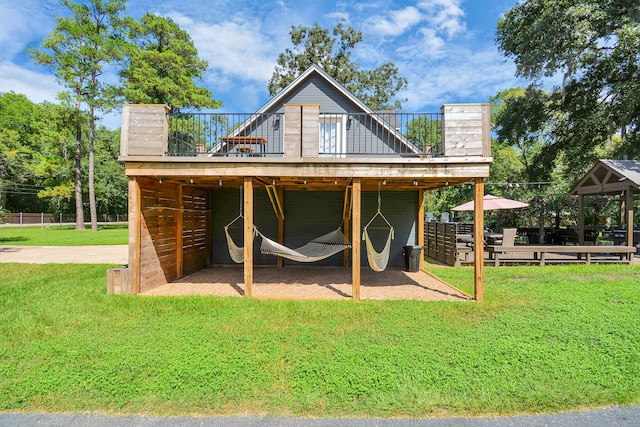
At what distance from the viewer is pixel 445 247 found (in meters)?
8.83

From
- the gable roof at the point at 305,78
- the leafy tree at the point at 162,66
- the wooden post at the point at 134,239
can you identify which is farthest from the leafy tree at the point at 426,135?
the leafy tree at the point at 162,66

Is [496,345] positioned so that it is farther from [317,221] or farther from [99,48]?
[99,48]

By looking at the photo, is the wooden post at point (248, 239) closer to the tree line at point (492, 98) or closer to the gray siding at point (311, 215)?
the gray siding at point (311, 215)

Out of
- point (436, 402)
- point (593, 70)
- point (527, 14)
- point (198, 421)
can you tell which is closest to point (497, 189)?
point (593, 70)

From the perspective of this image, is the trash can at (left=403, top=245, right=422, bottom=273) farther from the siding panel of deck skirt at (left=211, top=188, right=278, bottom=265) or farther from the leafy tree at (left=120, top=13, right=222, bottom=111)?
the leafy tree at (left=120, top=13, right=222, bottom=111)

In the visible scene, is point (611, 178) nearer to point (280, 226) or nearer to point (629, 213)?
point (629, 213)

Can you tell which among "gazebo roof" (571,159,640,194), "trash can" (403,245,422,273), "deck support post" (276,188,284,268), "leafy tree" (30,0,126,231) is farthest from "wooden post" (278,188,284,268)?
"leafy tree" (30,0,126,231)

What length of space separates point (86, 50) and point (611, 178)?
2729cm

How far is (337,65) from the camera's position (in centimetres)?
2205

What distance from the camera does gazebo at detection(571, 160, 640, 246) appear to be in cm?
884

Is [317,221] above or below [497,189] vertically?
below

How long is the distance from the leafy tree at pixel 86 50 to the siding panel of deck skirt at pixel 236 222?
1649 centimetres

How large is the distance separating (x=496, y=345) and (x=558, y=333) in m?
0.99

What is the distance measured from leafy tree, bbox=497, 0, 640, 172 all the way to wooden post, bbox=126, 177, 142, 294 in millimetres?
15409
